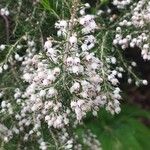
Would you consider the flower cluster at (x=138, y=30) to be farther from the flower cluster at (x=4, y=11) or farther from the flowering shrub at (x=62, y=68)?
the flower cluster at (x=4, y=11)

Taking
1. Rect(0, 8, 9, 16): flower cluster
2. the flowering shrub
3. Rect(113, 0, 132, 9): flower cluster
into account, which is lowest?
the flowering shrub

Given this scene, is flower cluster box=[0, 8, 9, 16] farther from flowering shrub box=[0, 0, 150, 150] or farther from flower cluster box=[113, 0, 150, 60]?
flower cluster box=[113, 0, 150, 60]

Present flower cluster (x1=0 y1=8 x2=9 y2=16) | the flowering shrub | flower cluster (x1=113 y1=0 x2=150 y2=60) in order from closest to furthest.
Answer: the flowering shrub < flower cluster (x1=113 y1=0 x2=150 y2=60) < flower cluster (x1=0 y1=8 x2=9 y2=16)

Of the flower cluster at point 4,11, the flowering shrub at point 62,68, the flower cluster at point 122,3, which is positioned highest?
the flower cluster at point 4,11

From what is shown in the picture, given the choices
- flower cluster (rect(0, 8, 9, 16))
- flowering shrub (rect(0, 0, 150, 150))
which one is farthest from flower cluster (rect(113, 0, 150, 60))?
flower cluster (rect(0, 8, 9, 16))

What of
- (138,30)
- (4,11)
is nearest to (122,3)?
(138,30)

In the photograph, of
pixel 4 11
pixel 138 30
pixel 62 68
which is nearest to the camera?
pixel 62 68

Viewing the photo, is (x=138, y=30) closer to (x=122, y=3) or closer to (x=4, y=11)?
(x=122, y=3)

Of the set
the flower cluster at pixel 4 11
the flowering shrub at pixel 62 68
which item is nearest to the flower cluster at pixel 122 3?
the flowering shrub at pixel 62 68

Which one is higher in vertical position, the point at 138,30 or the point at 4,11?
the point at 4,11
